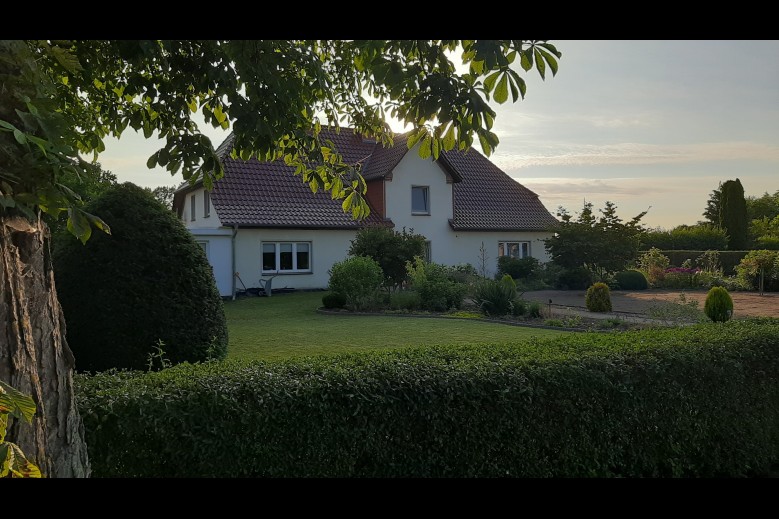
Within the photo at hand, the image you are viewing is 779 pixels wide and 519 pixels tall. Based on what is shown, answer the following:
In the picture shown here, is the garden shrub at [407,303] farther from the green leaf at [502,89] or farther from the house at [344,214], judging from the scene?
the green leaf at [502,89]

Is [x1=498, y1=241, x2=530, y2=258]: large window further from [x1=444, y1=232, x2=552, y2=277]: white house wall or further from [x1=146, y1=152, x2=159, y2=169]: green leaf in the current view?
[x1=146, y1=152, x2=159, y2=169]: green leaf

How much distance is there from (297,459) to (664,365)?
3.49 meters

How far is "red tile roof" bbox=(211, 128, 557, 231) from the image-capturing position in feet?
81.7

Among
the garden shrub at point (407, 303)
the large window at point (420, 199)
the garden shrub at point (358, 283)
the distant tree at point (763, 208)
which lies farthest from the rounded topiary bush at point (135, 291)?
the distant tree at point (763, 208)

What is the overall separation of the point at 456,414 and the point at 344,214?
22.2 m

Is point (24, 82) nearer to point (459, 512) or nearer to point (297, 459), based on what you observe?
point (459, 512)

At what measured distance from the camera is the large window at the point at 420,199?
2917cm

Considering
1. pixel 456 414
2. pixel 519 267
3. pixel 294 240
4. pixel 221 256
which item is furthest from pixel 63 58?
pixel 519 267

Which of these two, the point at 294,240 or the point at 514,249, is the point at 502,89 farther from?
the point at 514,249

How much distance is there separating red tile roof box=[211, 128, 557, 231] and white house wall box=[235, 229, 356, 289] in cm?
61

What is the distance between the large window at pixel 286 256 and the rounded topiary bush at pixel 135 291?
17.3 meters

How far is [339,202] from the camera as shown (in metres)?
27.1

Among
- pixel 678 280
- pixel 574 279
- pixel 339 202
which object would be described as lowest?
pixel 678 280
